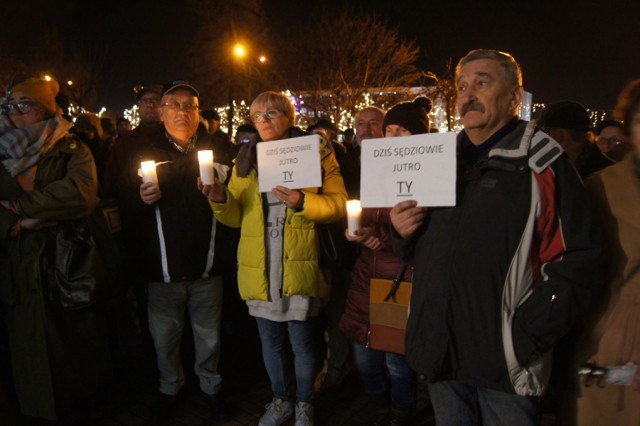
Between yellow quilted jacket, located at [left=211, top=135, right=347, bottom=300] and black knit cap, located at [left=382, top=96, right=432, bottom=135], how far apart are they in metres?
0.58

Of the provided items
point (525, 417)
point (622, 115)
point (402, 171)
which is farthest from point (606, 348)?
point (402, 171)

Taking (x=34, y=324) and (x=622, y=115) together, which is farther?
(x=34, y=324)

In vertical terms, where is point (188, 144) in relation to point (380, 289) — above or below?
above

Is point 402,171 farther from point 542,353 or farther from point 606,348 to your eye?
point 606,348

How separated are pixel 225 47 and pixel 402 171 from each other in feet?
83.8

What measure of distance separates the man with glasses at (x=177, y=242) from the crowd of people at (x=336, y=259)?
0.05 feet

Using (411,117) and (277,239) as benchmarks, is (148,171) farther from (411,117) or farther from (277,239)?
(411,117)

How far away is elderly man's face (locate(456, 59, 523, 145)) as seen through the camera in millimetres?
2287

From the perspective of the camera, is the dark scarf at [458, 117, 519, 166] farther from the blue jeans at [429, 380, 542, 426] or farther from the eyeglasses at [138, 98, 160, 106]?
the eyeglasses at [138, 98, 160, 106]

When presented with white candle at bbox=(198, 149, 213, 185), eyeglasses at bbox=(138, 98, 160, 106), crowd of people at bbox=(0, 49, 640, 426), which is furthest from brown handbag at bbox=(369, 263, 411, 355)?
eyeglasses at bbox=(138, 98, 160, 106)

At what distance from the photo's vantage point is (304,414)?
362cm

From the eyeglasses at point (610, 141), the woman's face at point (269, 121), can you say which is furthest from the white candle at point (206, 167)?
the eyeglasses at point (610, 141)

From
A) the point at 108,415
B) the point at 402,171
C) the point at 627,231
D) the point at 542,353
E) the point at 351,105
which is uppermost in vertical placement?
the point at 351,105

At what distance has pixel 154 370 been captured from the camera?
4.57 metres
